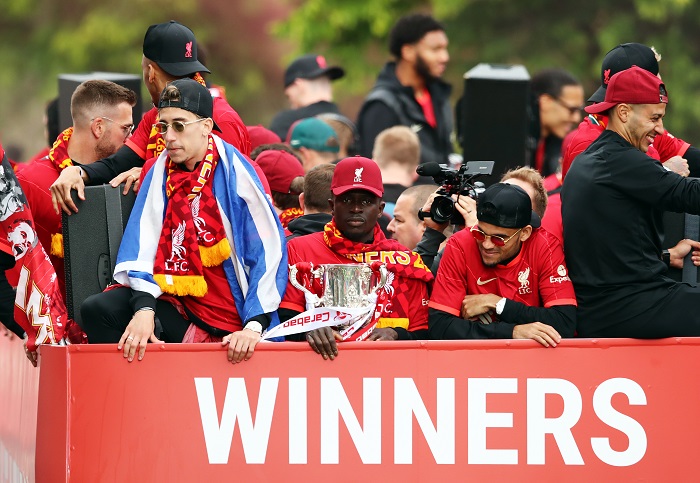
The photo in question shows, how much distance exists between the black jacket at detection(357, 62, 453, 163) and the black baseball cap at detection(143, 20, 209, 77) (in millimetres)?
3960

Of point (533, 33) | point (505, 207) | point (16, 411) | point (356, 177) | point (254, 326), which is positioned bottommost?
point (16, 411)

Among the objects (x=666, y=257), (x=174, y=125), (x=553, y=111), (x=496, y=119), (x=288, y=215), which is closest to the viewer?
(x=174, y=125)

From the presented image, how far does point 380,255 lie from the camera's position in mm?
6957

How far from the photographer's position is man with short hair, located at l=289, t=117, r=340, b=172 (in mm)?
10070

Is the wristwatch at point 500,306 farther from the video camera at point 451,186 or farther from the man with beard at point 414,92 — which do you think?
the man with beard at point 414,92

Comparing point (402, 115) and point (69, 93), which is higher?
point (69, 93)

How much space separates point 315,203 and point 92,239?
127 cm

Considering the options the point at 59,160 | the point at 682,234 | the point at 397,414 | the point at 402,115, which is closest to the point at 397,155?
the point at 402,115

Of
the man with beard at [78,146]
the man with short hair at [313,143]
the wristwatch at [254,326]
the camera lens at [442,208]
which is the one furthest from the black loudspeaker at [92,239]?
the man with short hair at [313,143]

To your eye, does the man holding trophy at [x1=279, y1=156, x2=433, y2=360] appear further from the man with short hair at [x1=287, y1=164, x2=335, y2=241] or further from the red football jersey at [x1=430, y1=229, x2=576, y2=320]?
the man with short hair at [x1=287, y1=164, x2=335, y2=241]

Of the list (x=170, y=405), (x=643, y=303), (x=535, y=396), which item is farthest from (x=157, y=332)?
(x=643, y=303)

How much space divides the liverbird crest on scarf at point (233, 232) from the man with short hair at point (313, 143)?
3.23m

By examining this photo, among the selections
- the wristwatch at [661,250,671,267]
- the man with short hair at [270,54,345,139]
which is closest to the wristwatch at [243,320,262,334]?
the wristwatch at [661,250,671,267]

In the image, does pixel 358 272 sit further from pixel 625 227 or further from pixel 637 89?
pixel 637 89
